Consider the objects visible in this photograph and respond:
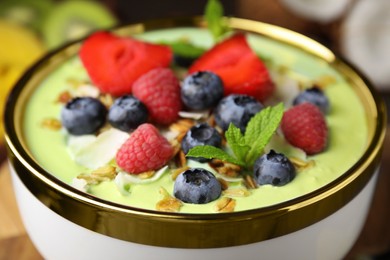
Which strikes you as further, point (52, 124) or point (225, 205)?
point (52, 124)

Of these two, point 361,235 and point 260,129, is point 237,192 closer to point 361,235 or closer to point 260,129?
point 260,129

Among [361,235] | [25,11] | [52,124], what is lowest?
[361,235]

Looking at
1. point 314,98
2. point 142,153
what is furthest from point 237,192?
point 314,98

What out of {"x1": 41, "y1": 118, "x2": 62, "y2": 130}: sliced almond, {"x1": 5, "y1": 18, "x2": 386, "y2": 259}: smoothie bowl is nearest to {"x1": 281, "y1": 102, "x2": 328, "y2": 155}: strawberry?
{"x1": 5, "y1": 18, "x2": 386, "y2": 259}: smoothie bowl

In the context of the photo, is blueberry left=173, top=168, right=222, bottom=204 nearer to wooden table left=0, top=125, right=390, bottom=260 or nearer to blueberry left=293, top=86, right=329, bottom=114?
blueberry left=293, top=86, right=329, bottom=114

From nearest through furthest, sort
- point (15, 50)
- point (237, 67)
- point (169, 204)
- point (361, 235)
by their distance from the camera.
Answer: point (169, 204) < point (237, 67) < point (361, 235) < point (15, 50)

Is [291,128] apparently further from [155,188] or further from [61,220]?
[61,220]
